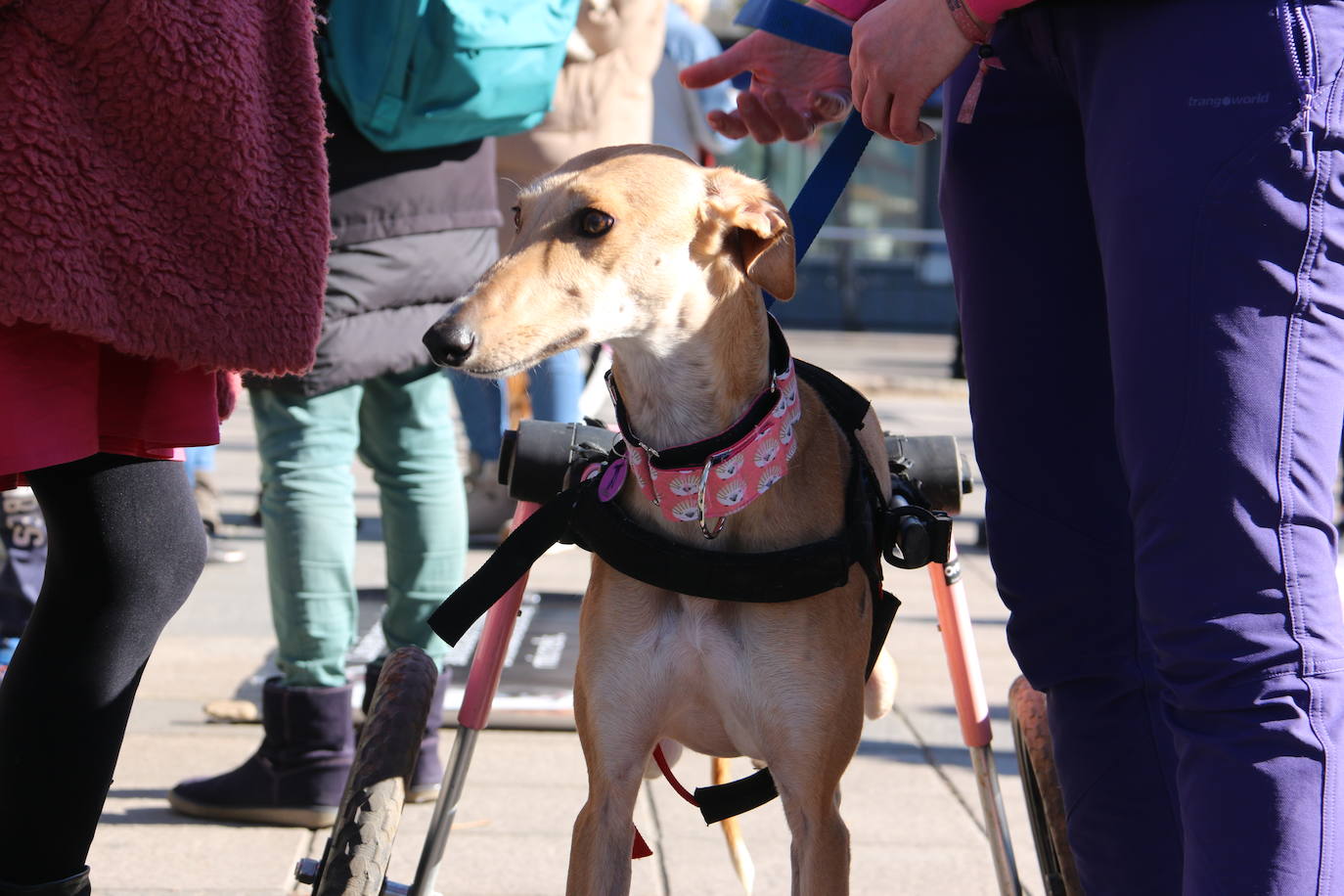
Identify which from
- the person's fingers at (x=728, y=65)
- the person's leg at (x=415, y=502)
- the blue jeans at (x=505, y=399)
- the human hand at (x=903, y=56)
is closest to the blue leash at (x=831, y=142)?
the person's fingers at (x=728, y=65)

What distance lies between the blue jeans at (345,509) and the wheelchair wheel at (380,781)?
0.81 meters

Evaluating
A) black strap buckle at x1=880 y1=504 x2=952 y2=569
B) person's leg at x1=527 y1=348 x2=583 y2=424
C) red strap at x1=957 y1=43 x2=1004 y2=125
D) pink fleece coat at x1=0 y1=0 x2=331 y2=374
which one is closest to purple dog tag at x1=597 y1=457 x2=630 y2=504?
black strap buckle at x1=880 y1=504 x2=952 y2=569

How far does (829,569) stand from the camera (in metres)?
2.29

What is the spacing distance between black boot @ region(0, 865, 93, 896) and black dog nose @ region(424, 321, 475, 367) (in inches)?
34.9

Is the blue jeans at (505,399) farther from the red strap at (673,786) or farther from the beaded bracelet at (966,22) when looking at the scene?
the beaded bracelet at (966,22)

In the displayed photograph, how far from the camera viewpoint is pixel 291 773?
3340 mm

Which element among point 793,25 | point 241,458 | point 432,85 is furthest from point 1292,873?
point 241,458

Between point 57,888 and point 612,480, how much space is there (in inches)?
39.6

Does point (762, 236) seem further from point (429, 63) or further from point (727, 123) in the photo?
point (429, 63)

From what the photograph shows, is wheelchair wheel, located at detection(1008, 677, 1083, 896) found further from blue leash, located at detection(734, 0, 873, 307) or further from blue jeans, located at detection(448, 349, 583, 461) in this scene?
blue jeans, located at detection(448, 349, 583, 461)

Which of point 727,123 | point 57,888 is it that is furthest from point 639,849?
point 727,123

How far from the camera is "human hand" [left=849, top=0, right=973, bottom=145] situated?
1887mm

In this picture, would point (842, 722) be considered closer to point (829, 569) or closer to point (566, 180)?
point (829, 569)

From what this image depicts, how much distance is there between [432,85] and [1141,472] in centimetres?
192
